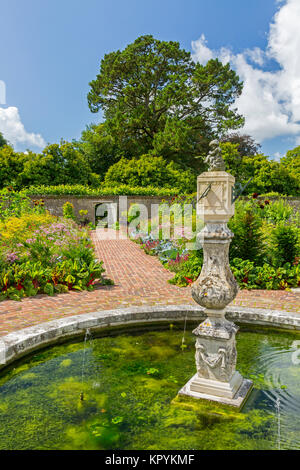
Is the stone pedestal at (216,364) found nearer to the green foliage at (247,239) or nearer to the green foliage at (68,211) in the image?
the green foliage at (247,239)

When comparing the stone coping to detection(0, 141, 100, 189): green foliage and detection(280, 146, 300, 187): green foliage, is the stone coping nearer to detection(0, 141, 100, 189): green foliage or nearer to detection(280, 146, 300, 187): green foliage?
detection(0, 141, 100, 189): green foliage

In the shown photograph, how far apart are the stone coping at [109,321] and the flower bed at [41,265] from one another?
1.86 m

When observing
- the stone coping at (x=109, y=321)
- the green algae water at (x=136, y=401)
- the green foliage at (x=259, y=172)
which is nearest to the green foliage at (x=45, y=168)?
the green foliage at (x=259, y=172)

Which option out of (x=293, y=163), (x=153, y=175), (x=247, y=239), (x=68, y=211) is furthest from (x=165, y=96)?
(x=247, y=239)

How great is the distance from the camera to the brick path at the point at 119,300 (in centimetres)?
508

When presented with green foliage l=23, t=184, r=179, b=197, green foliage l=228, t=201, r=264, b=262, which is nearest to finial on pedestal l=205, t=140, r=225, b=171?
green foliage l=228, t=201, r=264, b=262

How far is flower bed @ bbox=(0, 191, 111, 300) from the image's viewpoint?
632cm

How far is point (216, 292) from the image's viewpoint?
291 centimetres

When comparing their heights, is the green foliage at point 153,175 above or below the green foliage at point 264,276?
above

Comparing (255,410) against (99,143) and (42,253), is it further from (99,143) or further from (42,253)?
(99,143)

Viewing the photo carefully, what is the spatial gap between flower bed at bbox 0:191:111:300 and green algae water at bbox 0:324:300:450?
2.44m

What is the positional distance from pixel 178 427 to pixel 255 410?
28.0 inches

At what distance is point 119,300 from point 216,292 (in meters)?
3.41

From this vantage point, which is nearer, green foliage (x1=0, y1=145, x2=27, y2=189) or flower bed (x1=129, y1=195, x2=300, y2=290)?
flower bed (x1=129, y1=195, x2=300, y2=290)
